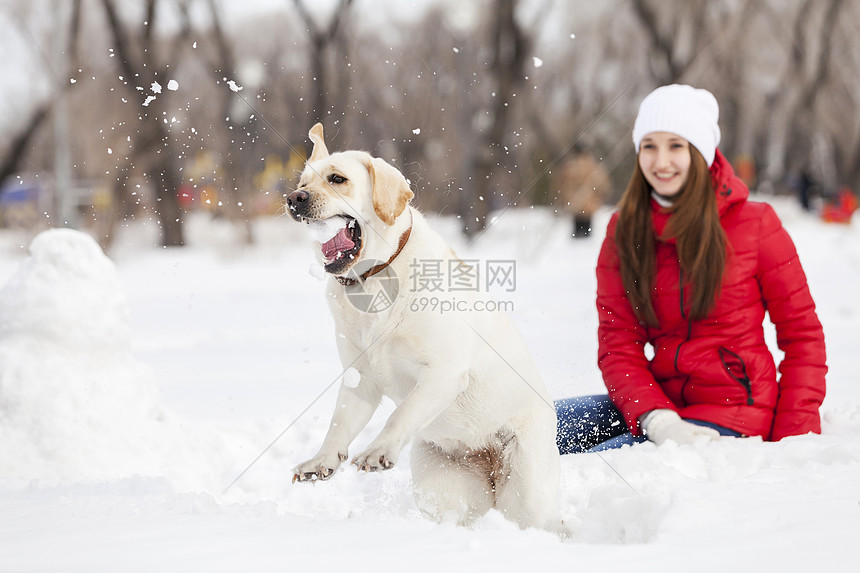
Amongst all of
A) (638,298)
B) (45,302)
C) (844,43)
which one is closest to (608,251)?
(638,298)

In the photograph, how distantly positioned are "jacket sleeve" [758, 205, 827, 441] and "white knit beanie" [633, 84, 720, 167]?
420 mm

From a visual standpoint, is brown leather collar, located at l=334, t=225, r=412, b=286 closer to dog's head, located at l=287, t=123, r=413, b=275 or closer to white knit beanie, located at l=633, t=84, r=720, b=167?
dog's head, located at l=287, t=123, r=413, b=275

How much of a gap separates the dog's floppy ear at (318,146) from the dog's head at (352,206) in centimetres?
4

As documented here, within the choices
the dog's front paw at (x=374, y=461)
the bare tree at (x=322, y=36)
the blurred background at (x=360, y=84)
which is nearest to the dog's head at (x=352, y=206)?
the dog's front paw at (x=374, y=461)

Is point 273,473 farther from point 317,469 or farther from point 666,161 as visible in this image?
point 666,161

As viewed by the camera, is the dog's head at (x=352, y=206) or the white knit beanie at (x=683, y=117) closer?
the dog's head at (x=352, y=206)

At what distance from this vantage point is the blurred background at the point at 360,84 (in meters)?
11.1

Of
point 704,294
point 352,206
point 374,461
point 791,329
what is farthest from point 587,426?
point 352,206

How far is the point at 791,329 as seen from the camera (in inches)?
141

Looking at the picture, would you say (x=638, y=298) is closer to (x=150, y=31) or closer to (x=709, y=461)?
(x=709, y=461)

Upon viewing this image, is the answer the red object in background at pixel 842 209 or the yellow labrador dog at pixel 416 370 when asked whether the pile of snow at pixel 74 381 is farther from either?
the red object in background at pixel 842 209

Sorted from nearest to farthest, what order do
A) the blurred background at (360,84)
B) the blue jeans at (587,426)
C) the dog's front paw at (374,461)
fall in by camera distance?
the dog's front paw at (374,461), the blue jeans at (587,426), the blurred background at (360,84)

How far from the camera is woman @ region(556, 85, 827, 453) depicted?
348 cm

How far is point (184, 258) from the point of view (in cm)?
1150
